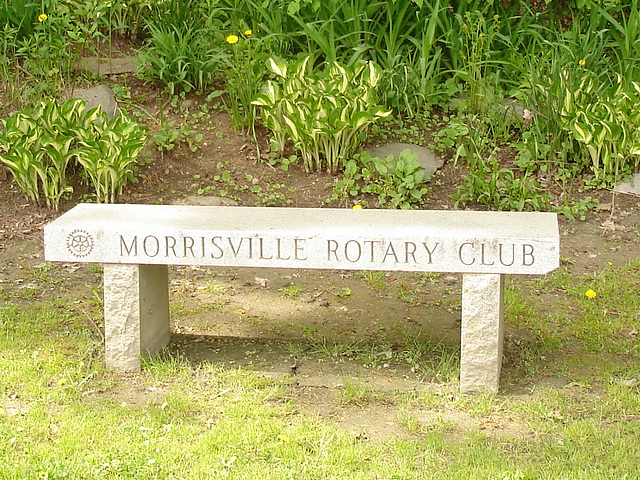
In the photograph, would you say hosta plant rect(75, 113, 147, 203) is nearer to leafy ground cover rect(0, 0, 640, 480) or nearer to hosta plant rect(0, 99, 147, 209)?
hosta plant rect(0, 99, 147, 209)

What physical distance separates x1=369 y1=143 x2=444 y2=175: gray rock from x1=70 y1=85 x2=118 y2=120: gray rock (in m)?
1.76

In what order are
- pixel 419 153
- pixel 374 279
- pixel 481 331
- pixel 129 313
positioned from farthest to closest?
pixel 419 153, pixel 374 279, pixel 129 313, pixel 481 331

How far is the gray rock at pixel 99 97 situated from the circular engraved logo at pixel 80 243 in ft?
9.47

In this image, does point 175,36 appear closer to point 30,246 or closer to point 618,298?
point 30,246

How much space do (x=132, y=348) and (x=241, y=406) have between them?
59 centimetres

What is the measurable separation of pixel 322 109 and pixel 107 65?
194cm

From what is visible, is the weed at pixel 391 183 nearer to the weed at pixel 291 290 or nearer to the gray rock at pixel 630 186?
the weed at pixel 291 290

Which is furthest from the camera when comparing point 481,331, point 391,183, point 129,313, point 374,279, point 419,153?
point 419,153

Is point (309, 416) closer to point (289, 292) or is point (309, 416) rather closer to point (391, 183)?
point (289, 292)

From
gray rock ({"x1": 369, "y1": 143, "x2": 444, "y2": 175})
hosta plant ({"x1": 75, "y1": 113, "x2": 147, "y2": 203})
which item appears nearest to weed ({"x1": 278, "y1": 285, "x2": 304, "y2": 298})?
hosta plant ({"x1": 75, "y1": 113, "x2": 147, "y2": 203})

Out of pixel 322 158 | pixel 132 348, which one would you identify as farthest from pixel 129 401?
pixel 322 158

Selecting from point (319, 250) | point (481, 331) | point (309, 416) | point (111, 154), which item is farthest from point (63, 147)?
point (481, 331)

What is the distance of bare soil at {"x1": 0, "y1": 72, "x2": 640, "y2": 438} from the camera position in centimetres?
390

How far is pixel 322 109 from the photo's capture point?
596 centimetres
